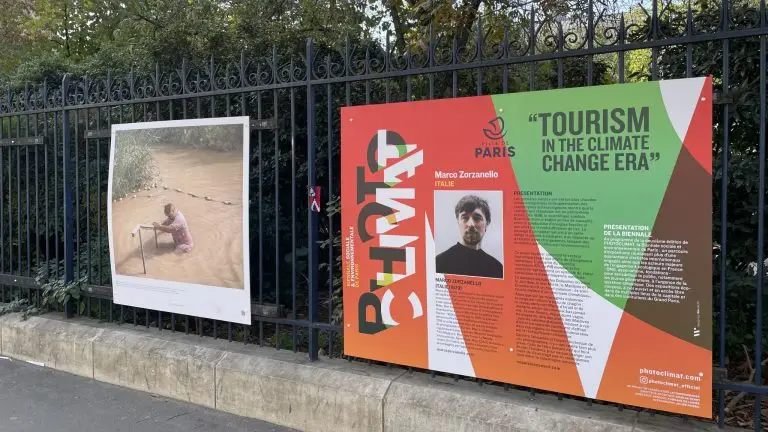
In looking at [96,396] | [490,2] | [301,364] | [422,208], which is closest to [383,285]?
[422,208]

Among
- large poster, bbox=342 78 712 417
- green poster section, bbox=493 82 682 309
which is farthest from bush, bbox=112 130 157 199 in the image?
green poster section, bbox=493 82 682 309

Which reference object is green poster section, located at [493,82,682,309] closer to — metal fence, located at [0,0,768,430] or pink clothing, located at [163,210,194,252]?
metal fence, located at [0,0,768,430]

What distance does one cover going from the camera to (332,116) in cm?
530

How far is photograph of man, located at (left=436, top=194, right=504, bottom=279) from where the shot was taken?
3678 millimetres

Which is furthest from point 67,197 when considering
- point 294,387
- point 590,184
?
point 590,184

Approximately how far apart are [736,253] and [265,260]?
453 centimetres

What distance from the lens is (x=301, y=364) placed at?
448cm

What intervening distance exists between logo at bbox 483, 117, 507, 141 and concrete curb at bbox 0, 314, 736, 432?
1544 mm

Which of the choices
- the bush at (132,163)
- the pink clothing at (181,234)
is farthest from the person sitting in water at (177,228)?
the bush at (132,163)

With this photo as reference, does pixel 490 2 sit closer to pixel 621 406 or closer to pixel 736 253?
pixel 736 253

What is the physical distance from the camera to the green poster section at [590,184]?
3184 millimetres

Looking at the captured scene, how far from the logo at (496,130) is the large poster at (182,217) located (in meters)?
1.94

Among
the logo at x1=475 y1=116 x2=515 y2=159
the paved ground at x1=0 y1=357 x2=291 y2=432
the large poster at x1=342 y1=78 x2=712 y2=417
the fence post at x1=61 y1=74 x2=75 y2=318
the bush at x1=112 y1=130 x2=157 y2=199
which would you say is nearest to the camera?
the large poster at x1=342 y1=78 x2=712 y2=417

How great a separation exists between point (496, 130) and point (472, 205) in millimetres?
464
